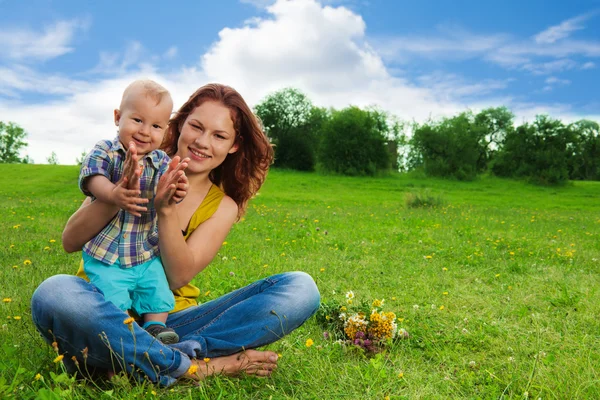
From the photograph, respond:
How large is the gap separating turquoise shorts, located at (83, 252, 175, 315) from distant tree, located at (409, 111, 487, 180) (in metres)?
34.8

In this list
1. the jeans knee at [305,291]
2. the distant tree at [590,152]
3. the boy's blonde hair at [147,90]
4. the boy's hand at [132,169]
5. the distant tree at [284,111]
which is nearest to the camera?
the boy's hand at [132,169]

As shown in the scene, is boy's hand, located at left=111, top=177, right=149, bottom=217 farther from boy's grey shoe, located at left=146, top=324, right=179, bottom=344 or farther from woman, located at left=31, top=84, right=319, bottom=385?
boy's grey shoe, located at left=146, top=324, right=179, bottom=344

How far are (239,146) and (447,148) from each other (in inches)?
1402

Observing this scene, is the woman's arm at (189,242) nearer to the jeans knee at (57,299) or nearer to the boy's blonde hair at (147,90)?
the jeans knee at (57,299)

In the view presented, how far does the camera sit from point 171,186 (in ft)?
7.78

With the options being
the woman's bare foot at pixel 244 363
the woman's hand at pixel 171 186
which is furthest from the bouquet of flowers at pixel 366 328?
the woman's hand at pixel 171 186

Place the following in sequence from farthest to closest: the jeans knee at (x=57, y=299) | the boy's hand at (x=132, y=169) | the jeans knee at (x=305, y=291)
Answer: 1. the jeans knee at (x=305, y=291)
2. the jeans knee at (x=57, y=299)
3. the boy's hand at (x=132, y=169)

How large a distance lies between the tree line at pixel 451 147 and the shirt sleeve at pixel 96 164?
35037mm

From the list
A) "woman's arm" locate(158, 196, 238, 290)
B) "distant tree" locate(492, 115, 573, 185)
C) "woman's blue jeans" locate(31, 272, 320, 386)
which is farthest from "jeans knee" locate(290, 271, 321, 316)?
"distant tree" locate(492, 115, 573, 185)

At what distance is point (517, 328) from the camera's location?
13.6ft

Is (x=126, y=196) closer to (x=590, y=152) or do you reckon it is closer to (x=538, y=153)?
(x=538, y=153)

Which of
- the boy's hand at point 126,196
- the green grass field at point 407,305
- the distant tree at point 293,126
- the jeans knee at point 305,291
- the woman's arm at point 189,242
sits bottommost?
the green grass field at point 407,305

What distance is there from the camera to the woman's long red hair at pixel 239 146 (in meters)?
3.23

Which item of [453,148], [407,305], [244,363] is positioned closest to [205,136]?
[244,363]
